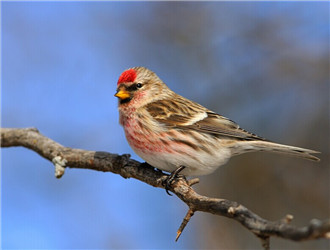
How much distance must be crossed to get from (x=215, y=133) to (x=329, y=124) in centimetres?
185

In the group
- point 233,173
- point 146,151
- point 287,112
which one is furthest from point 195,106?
point 287,112

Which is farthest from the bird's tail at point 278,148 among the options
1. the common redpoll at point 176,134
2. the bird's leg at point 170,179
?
the bird's leg at point 170,179

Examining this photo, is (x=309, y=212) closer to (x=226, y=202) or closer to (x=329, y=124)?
(x=329, y=124)

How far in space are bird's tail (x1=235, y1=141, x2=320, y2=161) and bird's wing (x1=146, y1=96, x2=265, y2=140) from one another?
0.25ft

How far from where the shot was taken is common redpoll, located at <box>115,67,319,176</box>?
345cm

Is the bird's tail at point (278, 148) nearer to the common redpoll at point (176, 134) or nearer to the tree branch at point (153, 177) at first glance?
the common redpoll at point (176, 134)

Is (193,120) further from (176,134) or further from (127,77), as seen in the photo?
(127,77)

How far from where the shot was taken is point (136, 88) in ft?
12.8

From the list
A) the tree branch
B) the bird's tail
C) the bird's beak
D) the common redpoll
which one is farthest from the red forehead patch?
the bird's tail

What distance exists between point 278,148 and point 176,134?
0.83 m

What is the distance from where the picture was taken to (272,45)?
5.69 m

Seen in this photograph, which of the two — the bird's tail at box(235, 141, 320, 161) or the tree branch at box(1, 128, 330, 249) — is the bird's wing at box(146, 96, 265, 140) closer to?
the bird's tail at box(235, 141, 320, 161)

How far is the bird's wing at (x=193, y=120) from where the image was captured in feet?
12.0

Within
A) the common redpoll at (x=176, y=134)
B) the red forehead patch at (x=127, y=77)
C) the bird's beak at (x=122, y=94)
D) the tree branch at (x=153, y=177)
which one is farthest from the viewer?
the red forehead patch at (x=127, y=77)
